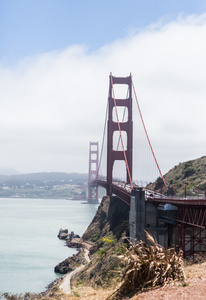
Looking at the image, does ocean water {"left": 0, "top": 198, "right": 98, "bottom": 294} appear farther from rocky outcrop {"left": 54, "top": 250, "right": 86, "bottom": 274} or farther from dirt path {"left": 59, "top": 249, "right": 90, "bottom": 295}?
dirt path {"left": 59, "top": 249, "right": 90, "bottom": 295}

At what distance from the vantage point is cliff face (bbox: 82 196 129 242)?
55.9 metres

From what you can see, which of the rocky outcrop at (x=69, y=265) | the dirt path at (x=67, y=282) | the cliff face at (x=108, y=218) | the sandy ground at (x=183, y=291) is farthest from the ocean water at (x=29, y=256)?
the sandy ground at (x=183, y=291)

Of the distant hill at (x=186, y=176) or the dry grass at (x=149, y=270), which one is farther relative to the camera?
the distant hill at (x=186, y=176)

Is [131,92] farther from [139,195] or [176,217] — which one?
[176,217]

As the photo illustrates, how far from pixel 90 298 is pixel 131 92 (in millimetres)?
62222

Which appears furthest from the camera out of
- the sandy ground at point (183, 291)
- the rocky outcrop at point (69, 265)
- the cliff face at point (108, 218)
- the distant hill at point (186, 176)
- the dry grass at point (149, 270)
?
the distant hill at point (186, 176)

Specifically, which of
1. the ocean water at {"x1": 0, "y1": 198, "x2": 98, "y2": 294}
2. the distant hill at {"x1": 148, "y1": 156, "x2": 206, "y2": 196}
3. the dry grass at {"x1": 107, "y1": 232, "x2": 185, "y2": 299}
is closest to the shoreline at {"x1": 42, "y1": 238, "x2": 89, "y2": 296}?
the ocean water at {"x1": 0, "y1": 198, "x2": 98, "y2": 294}

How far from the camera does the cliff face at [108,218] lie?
5591 cm

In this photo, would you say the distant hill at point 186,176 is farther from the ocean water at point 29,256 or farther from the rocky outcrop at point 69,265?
the rocky outcrop at point 69,265

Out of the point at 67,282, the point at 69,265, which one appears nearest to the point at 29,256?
the point at 69,265

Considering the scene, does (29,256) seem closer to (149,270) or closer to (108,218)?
(108,218)

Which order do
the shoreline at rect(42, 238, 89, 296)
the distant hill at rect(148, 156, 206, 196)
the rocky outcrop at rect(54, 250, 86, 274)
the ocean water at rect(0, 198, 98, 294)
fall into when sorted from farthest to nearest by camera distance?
the distant hill at rect(148, 156, 206, 196)
the rocky outcrop at rect(54, 250, 86, 274)
the ocean water at rect(0, 198, 98, 294)
the shoreline at rect(42, 238, 89, 296)

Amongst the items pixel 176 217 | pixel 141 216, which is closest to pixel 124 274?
pixel 176 217

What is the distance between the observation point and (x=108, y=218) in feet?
205
